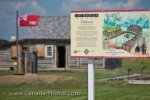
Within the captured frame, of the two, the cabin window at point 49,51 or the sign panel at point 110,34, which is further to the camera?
the cabin window at point 49,51

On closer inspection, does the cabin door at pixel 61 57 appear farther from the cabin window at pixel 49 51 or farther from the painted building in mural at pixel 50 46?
the cabin window at pixel 49 51

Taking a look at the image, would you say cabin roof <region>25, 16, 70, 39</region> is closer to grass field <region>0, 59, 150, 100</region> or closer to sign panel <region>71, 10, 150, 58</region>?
grass field <region>0, 59, 150, 100</region>

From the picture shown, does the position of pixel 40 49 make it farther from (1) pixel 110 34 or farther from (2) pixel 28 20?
(1) pixel 110 34

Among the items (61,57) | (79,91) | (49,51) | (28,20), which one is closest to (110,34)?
(79,91)

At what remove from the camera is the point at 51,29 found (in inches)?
1575

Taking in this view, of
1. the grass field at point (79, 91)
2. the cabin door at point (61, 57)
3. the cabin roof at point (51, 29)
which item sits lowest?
the grass field at point (79, 91)

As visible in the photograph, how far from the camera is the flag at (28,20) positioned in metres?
34.8

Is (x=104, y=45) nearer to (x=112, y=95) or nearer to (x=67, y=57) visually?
(x=112, y=95)

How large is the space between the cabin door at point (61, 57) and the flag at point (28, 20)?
324cm

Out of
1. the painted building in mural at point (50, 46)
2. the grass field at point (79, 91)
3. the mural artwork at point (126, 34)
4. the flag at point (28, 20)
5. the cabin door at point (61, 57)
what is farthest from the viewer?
the cabin door at point (61, 57)

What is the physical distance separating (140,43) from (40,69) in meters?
28.4

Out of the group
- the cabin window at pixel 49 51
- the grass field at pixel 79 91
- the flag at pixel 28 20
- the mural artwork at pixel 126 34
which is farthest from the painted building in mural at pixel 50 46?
the mural artwork at pixel 126 34

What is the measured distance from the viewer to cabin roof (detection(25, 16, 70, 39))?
130 ft

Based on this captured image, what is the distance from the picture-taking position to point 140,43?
34.5 ft
